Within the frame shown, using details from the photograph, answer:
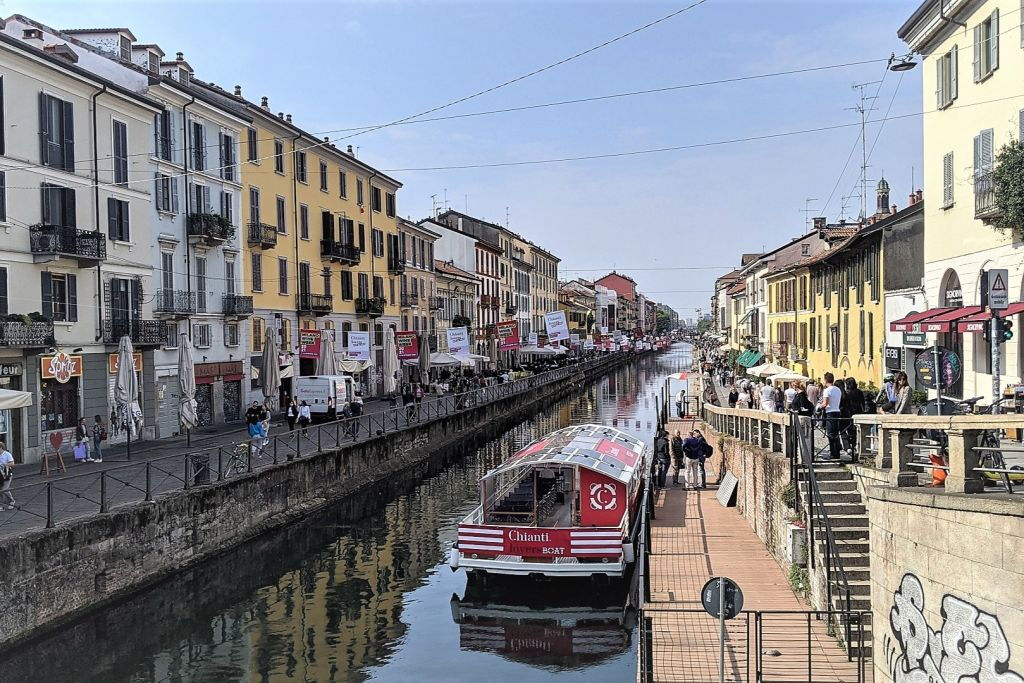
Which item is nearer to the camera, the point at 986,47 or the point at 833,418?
the point at 833,418

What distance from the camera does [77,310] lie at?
2820 centimetres

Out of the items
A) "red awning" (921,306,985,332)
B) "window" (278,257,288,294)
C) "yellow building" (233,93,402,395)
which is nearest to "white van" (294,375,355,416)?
"yellow building" (233,93,402,395)

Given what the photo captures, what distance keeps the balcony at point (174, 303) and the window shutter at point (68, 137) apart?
662cm

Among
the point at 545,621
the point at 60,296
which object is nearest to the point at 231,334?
the point at 60,296

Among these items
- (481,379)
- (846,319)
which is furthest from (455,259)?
(846,319)

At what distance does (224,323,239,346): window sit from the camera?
3866 centimetres

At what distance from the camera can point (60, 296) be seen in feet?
90.6

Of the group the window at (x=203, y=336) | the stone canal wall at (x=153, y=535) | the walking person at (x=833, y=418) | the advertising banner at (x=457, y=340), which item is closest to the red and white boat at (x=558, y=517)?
the walking person at (x=833, y=418)

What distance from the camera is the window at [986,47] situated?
18.5 metres

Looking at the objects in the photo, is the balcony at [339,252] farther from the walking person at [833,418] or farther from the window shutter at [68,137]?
the walking person at [833,418]

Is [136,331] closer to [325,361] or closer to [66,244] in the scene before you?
[66,244]

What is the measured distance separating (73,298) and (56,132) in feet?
16.3

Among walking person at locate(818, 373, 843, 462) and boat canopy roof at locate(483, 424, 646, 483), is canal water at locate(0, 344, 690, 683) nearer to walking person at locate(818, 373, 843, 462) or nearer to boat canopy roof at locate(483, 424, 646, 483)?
boat canopy roof at locate(483, 424, 646, 483)

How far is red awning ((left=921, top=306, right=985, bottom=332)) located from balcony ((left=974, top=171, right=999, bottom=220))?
1872 mm
